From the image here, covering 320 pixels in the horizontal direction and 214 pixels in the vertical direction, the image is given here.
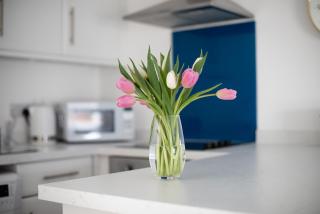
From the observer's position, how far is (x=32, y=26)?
274cm

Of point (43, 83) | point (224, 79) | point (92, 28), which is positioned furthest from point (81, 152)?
point (224, 79)

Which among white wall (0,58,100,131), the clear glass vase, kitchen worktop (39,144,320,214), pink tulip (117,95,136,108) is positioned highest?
white wall (0,58,100,131)

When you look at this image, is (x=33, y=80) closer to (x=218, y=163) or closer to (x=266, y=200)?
(x=218, y=163)

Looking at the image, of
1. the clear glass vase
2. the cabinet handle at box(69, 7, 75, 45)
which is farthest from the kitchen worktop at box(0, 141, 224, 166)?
the clear glass vase

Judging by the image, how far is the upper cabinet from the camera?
8.71ft

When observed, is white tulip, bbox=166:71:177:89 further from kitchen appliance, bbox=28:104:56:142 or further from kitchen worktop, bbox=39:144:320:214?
kitchen appliance, bbox=28:104:56:142

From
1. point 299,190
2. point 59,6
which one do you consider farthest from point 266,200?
point 59,6

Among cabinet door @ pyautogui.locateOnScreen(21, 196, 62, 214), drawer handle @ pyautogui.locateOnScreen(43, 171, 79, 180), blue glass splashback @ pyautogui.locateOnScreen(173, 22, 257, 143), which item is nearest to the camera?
cabinet door @ pyautogui.locateOnScreen(21, 196, 62, 214)

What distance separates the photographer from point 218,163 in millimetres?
1793

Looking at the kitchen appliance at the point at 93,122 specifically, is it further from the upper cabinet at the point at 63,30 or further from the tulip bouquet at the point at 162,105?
the tulip bouquet at the point at 162,105

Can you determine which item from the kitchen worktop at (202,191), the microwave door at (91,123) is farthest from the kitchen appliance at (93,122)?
the kitchen worktop at (202,191)

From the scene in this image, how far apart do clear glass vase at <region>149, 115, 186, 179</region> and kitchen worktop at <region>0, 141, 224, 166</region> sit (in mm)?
988

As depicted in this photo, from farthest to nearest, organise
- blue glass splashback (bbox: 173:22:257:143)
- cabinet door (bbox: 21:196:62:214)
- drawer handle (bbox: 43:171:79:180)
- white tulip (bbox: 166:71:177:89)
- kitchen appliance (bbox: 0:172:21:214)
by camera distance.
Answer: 1. blue glass splashback (bbox: 173:22:257:143)
2. drawer handle (bbox: 43:171:79:180)
3. cabinet door (bbox: 21:196:62:214)
4. kitchen appliance (bbox: 0:172:21:214)
5. white tulip (bbox: 166:71:177:89)

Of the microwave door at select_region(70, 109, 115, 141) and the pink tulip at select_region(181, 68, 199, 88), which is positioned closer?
the pink tulip at select_region(181, 68, 199, 88)
